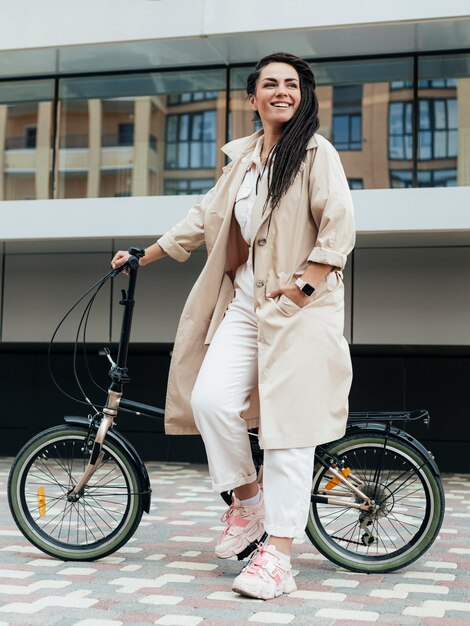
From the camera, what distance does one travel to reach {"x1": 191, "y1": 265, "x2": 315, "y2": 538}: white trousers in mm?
3723

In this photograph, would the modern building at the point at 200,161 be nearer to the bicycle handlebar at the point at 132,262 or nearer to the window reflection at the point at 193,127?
the window reflection at the point at 193,127

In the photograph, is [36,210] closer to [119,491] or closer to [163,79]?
[163,79]

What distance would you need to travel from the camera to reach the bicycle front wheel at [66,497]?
14.0ft

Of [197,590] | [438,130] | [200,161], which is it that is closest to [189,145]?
[200,161]

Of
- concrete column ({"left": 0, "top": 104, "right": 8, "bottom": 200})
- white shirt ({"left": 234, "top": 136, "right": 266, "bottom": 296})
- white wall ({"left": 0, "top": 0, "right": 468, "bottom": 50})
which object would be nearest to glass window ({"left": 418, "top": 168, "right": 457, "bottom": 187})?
white wall ({"left": 0, "top": 0, "right": 468, "bottom": 50})

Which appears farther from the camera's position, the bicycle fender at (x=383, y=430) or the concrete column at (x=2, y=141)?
the concrete column at (x=2, y=141)

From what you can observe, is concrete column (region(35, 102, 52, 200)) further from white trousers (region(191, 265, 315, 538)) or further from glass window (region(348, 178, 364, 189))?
white trousers (region(191, 265, 315, 538))

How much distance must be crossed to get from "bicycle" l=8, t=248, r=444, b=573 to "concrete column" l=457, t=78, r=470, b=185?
5.13 meters

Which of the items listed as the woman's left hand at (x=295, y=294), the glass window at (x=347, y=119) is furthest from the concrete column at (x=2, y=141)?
the woman's left hand at (x=295, y=294)

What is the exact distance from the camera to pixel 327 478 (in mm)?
4172

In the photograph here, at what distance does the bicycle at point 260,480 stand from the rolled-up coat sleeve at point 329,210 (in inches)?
32.8

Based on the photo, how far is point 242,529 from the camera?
4086mm

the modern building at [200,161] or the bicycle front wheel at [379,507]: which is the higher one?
the modern building at [200,161]

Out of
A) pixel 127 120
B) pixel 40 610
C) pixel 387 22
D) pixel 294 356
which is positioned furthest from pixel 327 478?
pixel 127 120
